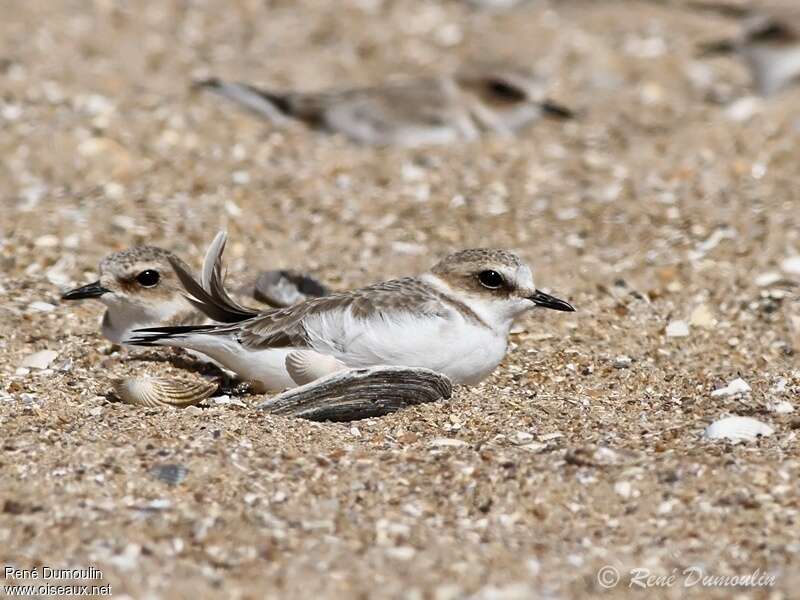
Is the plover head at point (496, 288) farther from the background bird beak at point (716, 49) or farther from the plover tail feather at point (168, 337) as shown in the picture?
the background bird beak at point (716, 49)

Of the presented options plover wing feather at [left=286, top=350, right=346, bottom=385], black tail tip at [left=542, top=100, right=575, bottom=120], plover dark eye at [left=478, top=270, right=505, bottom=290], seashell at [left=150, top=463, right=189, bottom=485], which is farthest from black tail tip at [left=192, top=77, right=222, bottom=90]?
seashell at [left=150, top=463, right=189, bottom=485]

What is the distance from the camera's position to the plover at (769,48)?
731 centimetres

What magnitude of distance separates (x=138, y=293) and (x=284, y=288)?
632 mm

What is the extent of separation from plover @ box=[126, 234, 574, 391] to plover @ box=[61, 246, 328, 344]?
30 cm

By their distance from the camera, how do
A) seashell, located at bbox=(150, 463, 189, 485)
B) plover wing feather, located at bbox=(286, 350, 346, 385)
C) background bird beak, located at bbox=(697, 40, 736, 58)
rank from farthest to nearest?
1. background bird beak, located at bbox=(697, 40, 736, 58)
2. plover wing feather, located at bbox=(286, 350, 346, 385)
3. seashell, located at bbox=(150, 463, 189, 485)

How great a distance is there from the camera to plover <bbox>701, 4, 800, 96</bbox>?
731 cm

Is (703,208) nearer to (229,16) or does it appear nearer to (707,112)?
(707,112)

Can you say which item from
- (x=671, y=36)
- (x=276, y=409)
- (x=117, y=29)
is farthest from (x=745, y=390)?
(x=117, y=29)

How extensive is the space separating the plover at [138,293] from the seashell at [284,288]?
33cm

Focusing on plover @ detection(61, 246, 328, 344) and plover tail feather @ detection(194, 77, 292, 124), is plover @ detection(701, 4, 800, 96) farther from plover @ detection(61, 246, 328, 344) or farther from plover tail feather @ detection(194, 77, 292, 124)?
plover @ detection(61, 246, 328, 344)

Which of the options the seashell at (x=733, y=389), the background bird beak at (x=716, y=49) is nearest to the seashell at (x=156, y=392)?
the seashell at (x=733, y=389)

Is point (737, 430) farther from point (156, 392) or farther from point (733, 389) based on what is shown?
point (156, 392)

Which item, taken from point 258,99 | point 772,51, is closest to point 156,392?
point 258,99

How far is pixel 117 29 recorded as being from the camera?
827 cm
